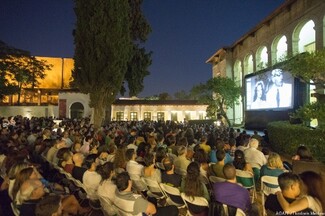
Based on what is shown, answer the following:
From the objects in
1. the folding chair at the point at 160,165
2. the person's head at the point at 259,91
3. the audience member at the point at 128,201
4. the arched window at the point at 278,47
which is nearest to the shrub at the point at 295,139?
the person's head at the point at 259,91

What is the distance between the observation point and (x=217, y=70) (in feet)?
114

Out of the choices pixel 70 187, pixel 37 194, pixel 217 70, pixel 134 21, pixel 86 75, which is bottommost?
pixel 70 187

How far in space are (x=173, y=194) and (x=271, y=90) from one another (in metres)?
13.7

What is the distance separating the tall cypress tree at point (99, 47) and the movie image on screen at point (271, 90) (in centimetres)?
912

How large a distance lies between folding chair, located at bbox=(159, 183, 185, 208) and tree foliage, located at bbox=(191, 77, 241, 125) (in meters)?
19.8

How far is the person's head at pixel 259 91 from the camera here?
17.5 meters

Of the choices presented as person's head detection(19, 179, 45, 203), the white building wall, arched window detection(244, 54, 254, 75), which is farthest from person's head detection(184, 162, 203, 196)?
the white building wall

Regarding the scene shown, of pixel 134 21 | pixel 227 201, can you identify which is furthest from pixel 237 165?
pixel 134 21

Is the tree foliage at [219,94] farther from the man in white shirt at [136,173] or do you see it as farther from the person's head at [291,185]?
the person's head at [291,185]

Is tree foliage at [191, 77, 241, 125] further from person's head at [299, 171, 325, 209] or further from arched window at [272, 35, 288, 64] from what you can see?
person's head at [299, 171, 325, 209]

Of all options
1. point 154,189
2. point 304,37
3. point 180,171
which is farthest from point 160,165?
point 304,37

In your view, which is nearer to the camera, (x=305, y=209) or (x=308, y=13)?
(x=305, y=209)

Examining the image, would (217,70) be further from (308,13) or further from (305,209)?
(305,209)

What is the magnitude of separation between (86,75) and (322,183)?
17.1m
